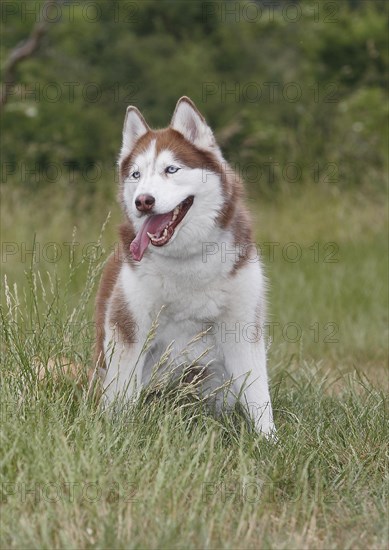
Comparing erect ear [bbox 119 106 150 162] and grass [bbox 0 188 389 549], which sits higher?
erect ear [bbox 119 106 150 162]

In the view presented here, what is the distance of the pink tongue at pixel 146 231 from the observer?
4238mm

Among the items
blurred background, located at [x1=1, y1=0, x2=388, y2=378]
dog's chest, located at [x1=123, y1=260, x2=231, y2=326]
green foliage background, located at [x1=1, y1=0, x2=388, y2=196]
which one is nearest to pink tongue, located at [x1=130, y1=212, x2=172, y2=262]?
dog's chest, located at [x1=123, y1=260, x2=231, y2=326]

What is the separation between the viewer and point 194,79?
19.3 meters

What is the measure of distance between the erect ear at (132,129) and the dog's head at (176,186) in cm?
8

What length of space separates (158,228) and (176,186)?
0.21 metres

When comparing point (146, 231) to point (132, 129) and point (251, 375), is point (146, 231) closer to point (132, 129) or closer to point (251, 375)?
point (132, 129)

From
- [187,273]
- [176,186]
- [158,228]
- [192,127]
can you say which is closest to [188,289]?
[187,273]

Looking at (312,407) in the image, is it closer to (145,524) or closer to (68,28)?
(145,524)

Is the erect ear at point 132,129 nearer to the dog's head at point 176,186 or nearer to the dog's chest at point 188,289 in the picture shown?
the dog's head at point 176,186

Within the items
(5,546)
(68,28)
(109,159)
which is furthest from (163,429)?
(68,28)

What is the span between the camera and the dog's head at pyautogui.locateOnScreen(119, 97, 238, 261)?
416 cm

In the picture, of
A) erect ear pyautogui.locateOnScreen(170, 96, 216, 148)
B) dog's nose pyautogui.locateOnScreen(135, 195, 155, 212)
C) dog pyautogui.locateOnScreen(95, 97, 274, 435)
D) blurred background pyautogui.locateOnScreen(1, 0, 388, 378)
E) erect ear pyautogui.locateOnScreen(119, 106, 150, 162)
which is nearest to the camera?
dog's nose pyautogui.locateOnScreen(135, 195, 155, 212)

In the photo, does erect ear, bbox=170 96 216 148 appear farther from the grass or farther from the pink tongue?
the grass

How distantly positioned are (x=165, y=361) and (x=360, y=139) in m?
9.91
